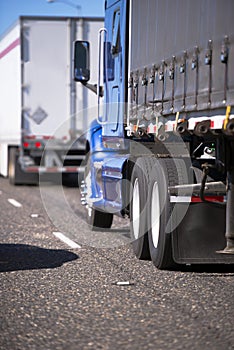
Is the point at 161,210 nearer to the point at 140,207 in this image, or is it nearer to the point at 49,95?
the point at 140,207

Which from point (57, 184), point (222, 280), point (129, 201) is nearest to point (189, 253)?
point (222, 280)

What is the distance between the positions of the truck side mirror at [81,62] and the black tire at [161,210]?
144 inches

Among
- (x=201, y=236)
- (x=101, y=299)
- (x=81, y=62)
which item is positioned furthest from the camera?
(x=81, y=62)

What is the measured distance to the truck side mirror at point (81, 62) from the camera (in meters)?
12.4

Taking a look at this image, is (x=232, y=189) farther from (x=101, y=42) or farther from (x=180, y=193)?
(x=101, y=42)

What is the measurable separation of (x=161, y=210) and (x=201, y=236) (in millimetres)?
514

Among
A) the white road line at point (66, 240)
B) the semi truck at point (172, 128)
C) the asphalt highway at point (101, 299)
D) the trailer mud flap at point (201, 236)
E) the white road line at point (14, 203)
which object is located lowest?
the white road line at point (14, 203)

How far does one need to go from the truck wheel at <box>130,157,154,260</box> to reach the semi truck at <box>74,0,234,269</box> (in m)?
0.01

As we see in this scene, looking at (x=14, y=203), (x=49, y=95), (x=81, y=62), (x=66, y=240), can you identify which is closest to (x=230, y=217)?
(x=66, y=240)

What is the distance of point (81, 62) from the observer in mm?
12508

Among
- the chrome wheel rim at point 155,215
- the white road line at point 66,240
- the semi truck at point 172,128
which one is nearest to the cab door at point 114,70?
the semi truck at point 172,128

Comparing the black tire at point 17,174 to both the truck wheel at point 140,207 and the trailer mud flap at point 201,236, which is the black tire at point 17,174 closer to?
the truck wheel at point 140,207

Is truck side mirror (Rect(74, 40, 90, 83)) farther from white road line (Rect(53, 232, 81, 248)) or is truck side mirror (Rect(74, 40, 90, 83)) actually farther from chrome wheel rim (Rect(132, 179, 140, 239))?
chrome wheel rim (Rect(132, 179, 140, 239))

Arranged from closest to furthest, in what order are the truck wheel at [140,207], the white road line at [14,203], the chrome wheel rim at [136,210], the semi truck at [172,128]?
1. the semi truck at [172,128]
2. the truck wheel at [140,207]
3. the chrome wheel rim at [136,210]
4. the white road line at [14,203]
